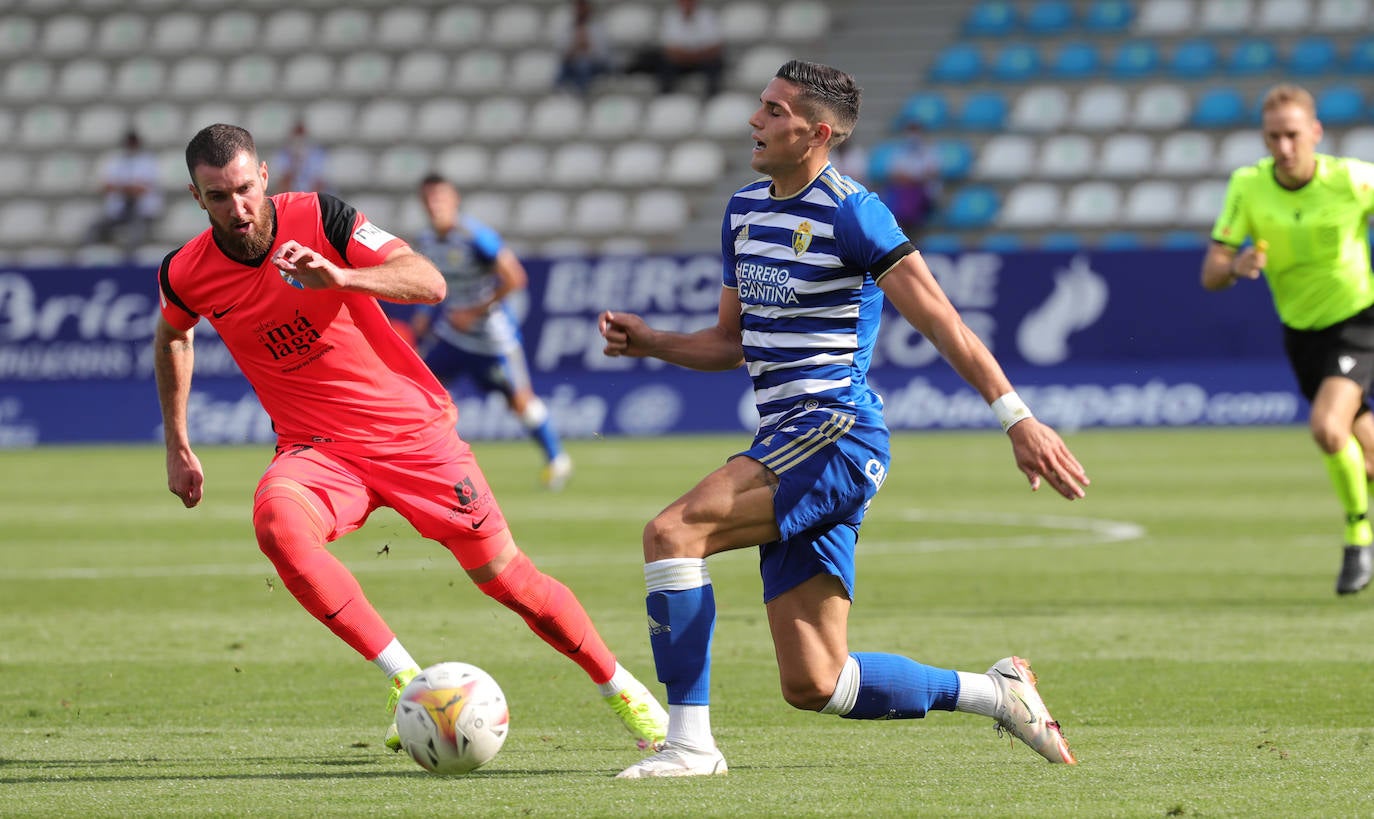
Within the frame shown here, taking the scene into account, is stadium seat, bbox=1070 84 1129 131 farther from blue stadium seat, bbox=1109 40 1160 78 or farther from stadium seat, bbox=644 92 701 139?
stadium seat, bbox=644 92 701 139

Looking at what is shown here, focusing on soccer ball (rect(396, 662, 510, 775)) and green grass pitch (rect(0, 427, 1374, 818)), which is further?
soccer ball (rect(396, 662, 510, 775))

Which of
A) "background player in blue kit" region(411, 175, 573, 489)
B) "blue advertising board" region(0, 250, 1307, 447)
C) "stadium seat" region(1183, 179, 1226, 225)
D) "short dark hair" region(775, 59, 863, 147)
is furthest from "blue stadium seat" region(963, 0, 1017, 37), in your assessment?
"short dark hair" region(775, 59, 863, 147)

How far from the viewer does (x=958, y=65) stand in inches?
1129

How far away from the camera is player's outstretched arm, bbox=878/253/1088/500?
4.86m

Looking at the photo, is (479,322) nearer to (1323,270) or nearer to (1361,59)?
(1323,270)

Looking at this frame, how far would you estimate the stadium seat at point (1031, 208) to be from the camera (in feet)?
85.9

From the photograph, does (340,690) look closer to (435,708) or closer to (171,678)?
(171,678)

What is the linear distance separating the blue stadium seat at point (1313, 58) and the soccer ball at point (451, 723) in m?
24.2

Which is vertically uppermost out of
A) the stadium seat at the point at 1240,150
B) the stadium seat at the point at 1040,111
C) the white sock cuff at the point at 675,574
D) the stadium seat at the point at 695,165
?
the stadium seat at the point at 1040,111

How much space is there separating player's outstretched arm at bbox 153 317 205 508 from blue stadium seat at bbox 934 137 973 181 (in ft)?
69.0

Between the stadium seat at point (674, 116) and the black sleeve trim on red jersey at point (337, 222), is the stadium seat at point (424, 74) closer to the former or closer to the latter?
the stadium seat at point (674, 116)

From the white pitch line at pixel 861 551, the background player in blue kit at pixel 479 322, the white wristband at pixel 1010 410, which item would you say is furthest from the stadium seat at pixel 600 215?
the white wristband at pixel 1010 410

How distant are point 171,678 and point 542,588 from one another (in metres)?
2.32

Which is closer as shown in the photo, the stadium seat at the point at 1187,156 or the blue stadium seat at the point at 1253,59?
the stadium seat at the point at 1187,156
